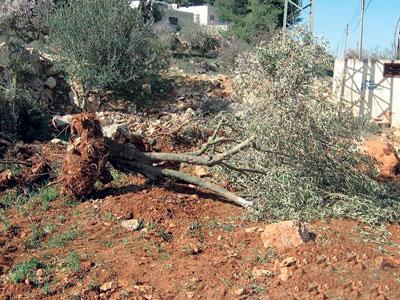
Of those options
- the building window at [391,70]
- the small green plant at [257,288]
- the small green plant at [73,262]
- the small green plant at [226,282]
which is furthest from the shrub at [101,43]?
the small green plant at [257,288]

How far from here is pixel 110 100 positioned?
10898 millimetres

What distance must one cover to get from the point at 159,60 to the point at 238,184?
5.98 meters

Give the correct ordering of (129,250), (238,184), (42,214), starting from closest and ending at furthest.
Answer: (129,250)
(42,214)
(238,184)

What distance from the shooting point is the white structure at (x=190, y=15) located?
Result: 34.6 meters

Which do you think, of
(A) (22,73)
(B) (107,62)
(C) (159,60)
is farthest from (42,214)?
(C) (159,60)

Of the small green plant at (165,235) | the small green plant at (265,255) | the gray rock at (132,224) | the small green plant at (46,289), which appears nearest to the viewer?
the small green plant at (46,289)

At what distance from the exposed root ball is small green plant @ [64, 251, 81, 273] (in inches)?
49.5

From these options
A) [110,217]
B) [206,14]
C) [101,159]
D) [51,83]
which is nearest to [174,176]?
[101,159]

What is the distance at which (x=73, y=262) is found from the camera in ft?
13.0

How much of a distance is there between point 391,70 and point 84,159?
1018 cm

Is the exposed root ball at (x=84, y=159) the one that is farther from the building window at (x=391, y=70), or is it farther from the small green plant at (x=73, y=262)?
the building window at (x=391, y=70)

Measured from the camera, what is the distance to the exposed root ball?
5234 millimetres

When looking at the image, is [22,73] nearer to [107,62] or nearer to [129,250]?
[107,62]

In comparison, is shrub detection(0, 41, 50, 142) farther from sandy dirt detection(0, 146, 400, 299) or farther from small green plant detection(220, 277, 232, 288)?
small green plant detection(220, 277, 232, 288)
